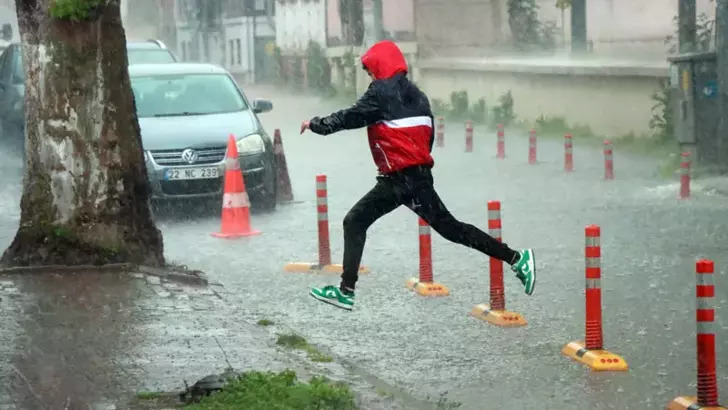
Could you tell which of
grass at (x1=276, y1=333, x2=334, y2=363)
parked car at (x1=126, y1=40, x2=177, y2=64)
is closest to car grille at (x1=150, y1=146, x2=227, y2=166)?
grass at (x1=276, y1=333, x2=334, y2=363)

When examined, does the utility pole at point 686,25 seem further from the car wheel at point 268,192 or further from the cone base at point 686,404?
the cone base at point 686,404

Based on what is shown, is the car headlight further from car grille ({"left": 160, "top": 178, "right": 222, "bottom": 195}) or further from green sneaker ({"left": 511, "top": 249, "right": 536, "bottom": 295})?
green sneaker ({"left": 511, "top": 249, "right": 536, "bottom": 295})

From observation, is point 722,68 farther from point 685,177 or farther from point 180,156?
point 180,156

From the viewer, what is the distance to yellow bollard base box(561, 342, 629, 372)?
8719mm

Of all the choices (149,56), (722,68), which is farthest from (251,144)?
(149,56)

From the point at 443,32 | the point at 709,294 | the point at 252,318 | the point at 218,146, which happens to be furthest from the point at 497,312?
the point at 443,32

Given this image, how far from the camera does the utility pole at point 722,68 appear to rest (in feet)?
65.3

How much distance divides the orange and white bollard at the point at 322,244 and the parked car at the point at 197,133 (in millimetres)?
4289

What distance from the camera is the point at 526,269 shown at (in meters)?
10.1

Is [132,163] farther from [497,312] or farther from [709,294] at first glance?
[709,294]

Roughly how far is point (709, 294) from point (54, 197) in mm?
6012

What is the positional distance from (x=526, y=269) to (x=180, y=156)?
7972 mm

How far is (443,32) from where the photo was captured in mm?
47344

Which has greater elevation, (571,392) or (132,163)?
(132,163)
